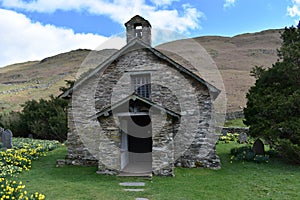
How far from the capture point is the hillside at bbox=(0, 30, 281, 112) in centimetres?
5647

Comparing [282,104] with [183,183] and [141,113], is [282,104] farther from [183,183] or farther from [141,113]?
[141,113]

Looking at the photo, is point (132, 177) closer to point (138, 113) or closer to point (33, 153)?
point (138, 113)

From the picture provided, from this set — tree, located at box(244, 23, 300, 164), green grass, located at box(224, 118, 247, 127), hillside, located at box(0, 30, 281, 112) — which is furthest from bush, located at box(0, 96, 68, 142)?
hillside, located at box(0, 30, 281, 112)

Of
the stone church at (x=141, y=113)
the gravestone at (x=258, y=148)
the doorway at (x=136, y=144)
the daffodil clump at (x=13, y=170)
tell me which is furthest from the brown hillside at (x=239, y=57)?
the daffodil clump at (x=13, y=170)

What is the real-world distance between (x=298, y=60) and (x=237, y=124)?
18264mm

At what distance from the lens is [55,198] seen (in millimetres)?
9234

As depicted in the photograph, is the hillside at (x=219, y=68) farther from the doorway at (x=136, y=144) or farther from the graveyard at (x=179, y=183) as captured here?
the graveyard at (x=179, y=183)

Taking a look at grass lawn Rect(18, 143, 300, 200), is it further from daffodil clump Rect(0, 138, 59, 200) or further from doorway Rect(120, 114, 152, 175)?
doorway Rect(120, 114, 152, 175)

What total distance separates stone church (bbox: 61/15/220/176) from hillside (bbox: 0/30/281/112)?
2830cm

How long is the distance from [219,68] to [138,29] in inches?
2588

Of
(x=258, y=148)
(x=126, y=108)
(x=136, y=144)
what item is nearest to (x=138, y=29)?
(x=126, y=108)

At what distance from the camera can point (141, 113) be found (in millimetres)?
13148

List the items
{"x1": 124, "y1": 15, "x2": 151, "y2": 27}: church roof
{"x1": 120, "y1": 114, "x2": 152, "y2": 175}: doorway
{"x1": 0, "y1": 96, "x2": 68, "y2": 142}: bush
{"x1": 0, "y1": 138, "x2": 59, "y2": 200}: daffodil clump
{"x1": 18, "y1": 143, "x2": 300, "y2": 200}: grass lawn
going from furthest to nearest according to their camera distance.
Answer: {"x1": 0, "y1": 96, "x2": 68, "y2": 142}: bush, {"x1": 124, "y1": 15, "x2": 151, "y2": 27}: church roof, {"x1": 120, "y1": 114, "x2": 152, "y2": 175}: doorway, {"x1": 18, "y1": 143, "x2": 300, "y2": 200}: grass lawn, {"x1": 0, "y1": 138, "x2": 59, "y2": 200}: daffodil clump

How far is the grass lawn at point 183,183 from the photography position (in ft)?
32.3
